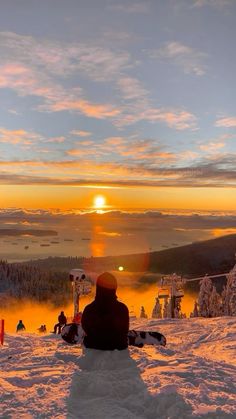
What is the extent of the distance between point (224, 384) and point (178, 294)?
21735 millimetres

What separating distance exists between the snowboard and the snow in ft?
1.18

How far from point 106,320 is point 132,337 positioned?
1.68 m

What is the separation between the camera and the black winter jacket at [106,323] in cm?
1150

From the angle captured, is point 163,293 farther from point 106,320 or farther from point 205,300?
point 205,300

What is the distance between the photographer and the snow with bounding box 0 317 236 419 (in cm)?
772

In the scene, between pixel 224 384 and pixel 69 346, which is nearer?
pixel 224 384

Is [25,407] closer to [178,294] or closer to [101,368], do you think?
[101,368]

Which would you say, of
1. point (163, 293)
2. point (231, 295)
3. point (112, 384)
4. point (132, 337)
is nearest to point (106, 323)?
point (132, 337)

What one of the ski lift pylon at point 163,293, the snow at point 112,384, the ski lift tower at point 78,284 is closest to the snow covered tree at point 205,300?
the ski lift pylon at point 163,293

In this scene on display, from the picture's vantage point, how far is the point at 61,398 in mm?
8305

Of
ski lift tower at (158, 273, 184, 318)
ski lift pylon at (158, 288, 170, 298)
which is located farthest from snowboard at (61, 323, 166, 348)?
ski lift pylon at (158, 288, 170, 298)

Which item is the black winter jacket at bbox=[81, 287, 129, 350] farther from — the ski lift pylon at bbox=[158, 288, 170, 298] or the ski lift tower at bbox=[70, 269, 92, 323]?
the ski lift pylon at bbox=[158, 288, 170, 298]

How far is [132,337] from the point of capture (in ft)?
42.0

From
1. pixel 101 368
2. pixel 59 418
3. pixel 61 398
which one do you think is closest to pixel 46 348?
pixel 101 368
